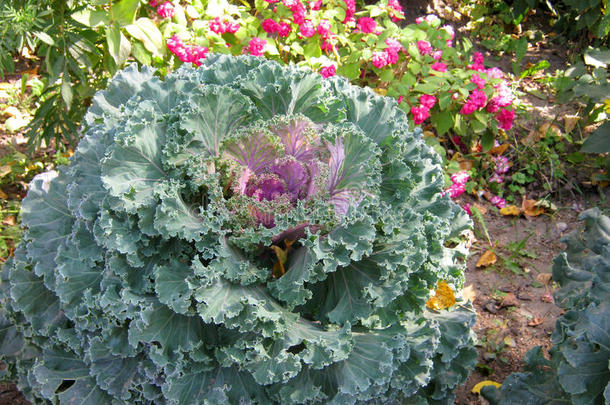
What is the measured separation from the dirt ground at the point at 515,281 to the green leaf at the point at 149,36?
152 cm

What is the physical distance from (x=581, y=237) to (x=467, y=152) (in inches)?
68.3

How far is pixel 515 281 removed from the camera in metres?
3.55

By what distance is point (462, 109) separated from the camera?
3.76 m

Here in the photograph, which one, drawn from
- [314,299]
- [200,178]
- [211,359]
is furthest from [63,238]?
[314,299]

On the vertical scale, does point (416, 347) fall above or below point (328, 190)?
below

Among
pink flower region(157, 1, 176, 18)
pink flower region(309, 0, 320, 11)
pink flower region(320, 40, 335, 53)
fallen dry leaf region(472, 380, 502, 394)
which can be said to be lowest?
fallen dry leaf region(472, 380, 502, 394)

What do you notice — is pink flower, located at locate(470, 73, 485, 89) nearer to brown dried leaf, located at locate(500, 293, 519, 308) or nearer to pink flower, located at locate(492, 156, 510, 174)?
pink flower, located at locate(492, 156, 510, 174)

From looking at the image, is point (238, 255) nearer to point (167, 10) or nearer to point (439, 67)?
point (167, 10)

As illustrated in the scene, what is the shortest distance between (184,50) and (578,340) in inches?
107

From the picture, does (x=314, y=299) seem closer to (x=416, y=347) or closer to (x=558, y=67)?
(x=416, y=347)

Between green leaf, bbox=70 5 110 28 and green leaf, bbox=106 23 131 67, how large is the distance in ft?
0.18

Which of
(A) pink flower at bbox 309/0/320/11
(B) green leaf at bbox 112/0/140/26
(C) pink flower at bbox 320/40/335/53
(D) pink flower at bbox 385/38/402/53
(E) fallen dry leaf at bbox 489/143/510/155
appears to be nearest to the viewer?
(B) green leaf at bbox 112/0/140/26

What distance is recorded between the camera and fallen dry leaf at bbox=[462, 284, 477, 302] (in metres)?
3.44

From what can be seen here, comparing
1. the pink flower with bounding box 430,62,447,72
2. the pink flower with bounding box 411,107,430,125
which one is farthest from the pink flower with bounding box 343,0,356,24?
the pink flower with bounding box 411,107,430,125
